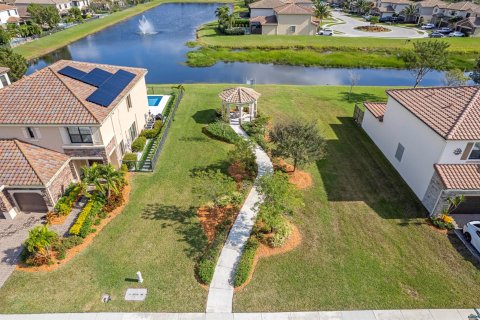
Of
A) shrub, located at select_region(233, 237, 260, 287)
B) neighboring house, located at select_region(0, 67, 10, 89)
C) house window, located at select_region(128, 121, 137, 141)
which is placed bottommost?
shrub, located at select_region(233, 237, 260, 287)

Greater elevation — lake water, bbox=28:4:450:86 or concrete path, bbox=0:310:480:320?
concrete path, bbox=0:310:480:320

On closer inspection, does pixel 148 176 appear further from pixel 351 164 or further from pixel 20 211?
pixel 351 164

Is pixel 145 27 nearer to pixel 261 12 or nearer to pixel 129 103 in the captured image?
pixel 261 12

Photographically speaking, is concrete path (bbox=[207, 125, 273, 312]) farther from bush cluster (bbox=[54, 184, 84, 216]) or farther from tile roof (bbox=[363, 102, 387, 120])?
tile roof (bbox=[363, 102, 387, 120])

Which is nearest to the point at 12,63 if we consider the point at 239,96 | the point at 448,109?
the point at 239,96

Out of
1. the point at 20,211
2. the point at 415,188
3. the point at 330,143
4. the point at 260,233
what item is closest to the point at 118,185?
the point at 20,211

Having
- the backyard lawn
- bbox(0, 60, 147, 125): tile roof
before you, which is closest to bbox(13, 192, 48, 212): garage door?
bbox(0, 60, 147, 125): tile roof
